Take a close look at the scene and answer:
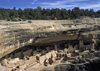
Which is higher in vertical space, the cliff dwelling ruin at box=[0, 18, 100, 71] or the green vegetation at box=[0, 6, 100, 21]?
the green vegetation at box=[0, 6, 100, 21]

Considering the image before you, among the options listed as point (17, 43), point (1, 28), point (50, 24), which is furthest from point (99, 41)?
point (1, 28)

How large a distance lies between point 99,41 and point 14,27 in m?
11.8

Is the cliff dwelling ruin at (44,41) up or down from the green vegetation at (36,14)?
down

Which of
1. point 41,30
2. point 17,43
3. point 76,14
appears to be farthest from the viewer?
point 76,14

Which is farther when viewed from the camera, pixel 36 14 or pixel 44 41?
pixel 36 14

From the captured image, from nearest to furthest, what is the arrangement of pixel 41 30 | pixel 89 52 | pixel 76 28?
pixel 41 30, pixel 76 28, pixel 89 52

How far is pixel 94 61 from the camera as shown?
1051cm

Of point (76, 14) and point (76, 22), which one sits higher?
point (76, 14)

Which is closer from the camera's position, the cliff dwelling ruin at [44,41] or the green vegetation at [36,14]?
the cliff dwelling ruin at [44,41]

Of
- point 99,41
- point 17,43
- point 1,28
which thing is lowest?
point 99,41

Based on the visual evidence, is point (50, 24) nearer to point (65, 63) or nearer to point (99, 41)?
point (65, 63)

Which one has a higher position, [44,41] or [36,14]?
[36,14]

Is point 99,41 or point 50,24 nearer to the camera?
point 50,24

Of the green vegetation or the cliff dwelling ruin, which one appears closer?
the cliff dwelling ruin
